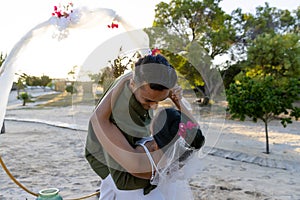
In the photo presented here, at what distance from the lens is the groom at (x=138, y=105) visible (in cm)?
120

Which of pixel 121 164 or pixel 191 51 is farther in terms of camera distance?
pixel 191 51

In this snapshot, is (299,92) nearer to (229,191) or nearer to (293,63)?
(229,191)

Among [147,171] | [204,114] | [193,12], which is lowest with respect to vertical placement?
[147,171]

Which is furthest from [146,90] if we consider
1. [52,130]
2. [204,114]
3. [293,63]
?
[293,63]

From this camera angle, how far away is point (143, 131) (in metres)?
1.35

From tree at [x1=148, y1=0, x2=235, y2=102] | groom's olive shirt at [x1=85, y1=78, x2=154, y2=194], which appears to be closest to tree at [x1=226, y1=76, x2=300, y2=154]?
tree at [x1=148, y1=0, x2=235, y2=102]

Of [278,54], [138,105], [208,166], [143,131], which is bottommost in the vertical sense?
Answer: [208,166]

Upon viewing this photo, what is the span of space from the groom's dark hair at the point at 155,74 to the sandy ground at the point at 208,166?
416mm

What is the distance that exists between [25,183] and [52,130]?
5.22m

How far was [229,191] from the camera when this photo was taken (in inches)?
163

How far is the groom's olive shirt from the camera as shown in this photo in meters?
1.26

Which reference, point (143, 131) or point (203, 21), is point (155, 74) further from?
point (203, 21)

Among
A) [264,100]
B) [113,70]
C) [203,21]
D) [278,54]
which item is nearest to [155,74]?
[113,70]

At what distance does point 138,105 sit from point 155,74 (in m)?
0.17
